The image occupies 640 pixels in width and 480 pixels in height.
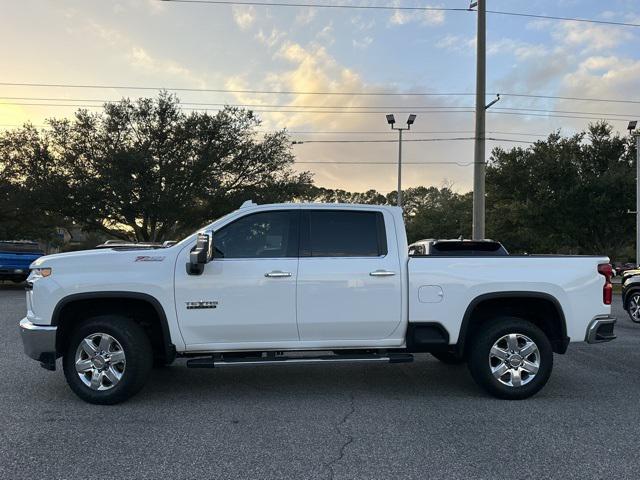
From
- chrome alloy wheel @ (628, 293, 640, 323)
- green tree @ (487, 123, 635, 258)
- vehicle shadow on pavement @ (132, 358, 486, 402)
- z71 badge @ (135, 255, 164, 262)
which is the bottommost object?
vehicle shadow on pavement @ (132, 358, 486, 402)

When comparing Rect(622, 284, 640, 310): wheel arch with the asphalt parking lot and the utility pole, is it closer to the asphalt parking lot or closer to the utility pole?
the asphalt parking lot

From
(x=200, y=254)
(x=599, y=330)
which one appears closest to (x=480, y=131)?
(x=599, y=330)

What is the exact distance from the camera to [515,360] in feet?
18.4

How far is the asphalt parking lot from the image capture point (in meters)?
3.86

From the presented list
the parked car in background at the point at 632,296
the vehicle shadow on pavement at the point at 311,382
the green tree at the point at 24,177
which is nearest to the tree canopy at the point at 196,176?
the green tree at the point at 24,177

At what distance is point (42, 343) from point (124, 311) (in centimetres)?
81

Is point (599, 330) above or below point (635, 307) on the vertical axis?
above

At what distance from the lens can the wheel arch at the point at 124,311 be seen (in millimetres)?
5297

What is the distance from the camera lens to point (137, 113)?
2953 cm

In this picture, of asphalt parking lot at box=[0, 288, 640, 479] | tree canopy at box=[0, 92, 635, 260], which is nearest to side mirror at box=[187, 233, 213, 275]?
asphalt parking lot at box=[0, 288, 640, 479]

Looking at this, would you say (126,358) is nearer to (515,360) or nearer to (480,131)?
(515,360)

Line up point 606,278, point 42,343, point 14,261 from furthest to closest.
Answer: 1. point 14,261
2. point 606,278
3. point 42,343

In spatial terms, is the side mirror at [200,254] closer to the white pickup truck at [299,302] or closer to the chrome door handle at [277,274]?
the white pickup truck at [299,302]

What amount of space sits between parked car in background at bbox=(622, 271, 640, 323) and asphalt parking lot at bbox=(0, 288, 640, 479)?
212 inches
